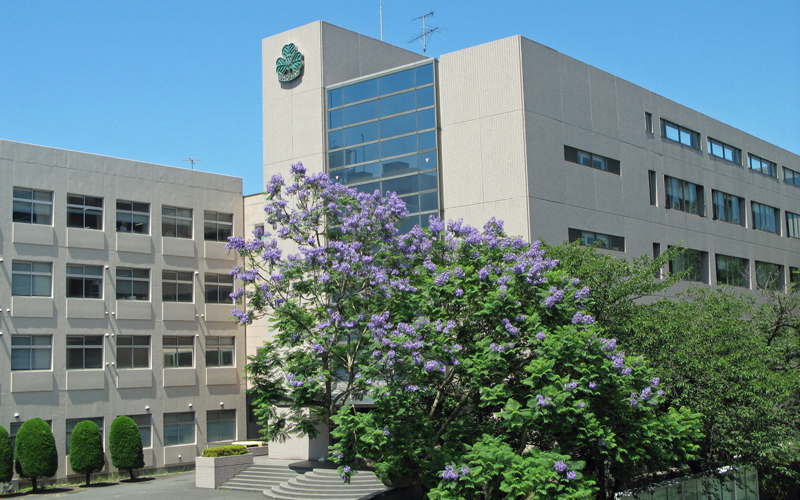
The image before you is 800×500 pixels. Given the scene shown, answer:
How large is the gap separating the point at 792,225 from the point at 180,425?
109 ft

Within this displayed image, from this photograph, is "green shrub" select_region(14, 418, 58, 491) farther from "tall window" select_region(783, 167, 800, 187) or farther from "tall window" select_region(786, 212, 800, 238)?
"tall window" select_region(783, 167, 800, 187)

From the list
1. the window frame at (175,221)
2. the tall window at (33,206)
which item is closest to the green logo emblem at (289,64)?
the window frame at (175,221)

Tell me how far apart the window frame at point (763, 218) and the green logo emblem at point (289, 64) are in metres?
23.2

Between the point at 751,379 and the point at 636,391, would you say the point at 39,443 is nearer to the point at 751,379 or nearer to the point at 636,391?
the point at 636,391

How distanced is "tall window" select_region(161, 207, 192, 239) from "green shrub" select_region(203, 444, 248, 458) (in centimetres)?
976

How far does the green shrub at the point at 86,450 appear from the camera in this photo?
29438 millimetres

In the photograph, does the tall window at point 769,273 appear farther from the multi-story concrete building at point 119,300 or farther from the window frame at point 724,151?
the multi-story concrete building at point 119,300

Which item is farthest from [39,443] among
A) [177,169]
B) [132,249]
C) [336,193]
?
[336,193]

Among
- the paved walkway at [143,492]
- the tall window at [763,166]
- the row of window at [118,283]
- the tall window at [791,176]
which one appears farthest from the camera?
the tall window at [791,176]

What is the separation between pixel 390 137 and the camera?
94.2ft

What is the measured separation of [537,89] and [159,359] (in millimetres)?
18862

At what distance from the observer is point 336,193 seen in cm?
1948

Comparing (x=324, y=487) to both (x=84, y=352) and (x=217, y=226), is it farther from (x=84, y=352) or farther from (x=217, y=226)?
(x=217, y=226)

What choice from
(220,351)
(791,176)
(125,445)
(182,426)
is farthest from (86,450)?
(791,176)
